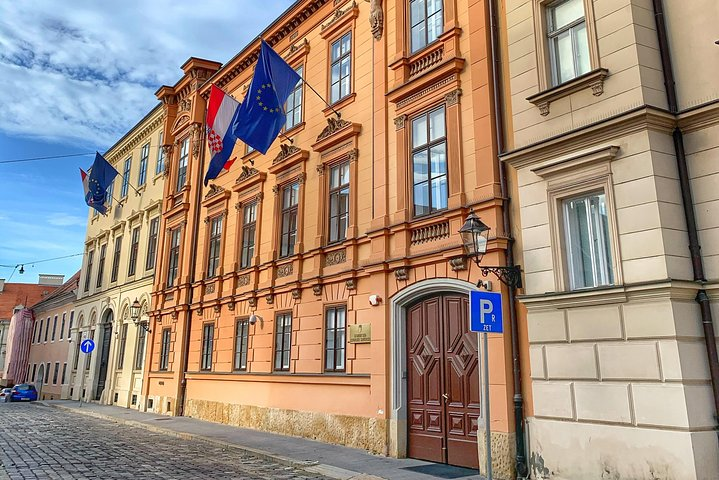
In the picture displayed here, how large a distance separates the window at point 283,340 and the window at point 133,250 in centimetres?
1414

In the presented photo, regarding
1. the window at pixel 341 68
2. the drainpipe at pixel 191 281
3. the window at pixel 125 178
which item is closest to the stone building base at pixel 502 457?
the window at pixel 341 68

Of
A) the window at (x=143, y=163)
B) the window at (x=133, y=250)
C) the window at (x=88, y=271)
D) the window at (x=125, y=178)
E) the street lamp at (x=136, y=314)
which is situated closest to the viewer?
the street lamp at (x=136, y=314)

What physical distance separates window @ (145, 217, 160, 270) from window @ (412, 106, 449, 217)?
16.7 meters

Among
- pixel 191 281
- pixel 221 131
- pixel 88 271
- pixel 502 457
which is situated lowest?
pixel 502 457

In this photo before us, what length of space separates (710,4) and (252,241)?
540 inches

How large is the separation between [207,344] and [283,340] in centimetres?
531

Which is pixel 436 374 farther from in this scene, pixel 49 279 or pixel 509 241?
pixel 49 279

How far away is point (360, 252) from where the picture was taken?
1383 cm

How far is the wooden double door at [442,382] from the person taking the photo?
10.6 meters

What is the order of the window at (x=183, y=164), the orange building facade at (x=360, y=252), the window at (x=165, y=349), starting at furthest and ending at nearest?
the window at (x=183, y=164), the window at (x=165, y=349), the orange building facade at (x=360, y=252)

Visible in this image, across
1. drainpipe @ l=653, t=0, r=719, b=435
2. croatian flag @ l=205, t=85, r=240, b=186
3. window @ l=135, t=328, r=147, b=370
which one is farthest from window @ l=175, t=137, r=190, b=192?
drainpipe @ l=653, t=0, r=719, b=435

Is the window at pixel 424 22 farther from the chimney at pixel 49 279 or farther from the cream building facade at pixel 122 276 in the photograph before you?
the chimney at pixel 49 279

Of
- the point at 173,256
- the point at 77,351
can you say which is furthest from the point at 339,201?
the point at 77,351

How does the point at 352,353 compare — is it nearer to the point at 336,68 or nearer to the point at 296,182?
the point at 296,182
